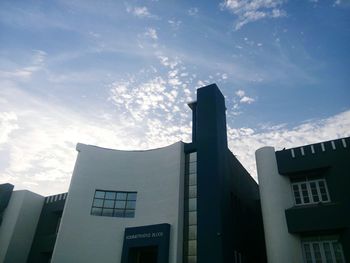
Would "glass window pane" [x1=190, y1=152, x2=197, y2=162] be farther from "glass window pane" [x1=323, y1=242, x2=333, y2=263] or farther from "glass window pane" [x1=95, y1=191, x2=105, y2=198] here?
"glass window pane" [x1=323, y1=242, x2=333, y2=263]

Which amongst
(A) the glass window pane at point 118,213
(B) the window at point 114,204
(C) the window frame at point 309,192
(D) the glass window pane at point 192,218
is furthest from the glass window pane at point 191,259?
(C) the window frame at point 309,192

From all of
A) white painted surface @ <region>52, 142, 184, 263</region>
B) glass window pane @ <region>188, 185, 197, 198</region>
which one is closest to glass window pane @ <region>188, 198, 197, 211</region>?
glass window pane @ <region>188, 185, 197, 198</region>

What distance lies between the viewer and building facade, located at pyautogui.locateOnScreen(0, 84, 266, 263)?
18.7 metres

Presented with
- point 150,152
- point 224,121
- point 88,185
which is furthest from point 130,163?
point 224,121

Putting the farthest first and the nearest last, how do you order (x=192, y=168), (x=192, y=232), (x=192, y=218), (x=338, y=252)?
(x=192, y=168) → (x=192, y=218) → (x=192, y=232) → (x=338, y=252)

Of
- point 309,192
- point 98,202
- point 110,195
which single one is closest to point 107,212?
point 98,202

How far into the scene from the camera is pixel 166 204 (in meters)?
20.8

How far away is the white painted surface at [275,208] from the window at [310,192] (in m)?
0.44

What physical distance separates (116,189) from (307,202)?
13776 mm

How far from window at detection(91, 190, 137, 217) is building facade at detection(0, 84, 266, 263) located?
0.07 meters

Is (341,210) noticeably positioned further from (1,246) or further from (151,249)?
(1,246)

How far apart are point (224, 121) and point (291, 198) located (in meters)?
7.59

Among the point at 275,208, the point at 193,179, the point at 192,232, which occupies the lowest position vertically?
the point at 192,232

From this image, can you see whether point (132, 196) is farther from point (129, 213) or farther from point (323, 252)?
point (323, 252)
